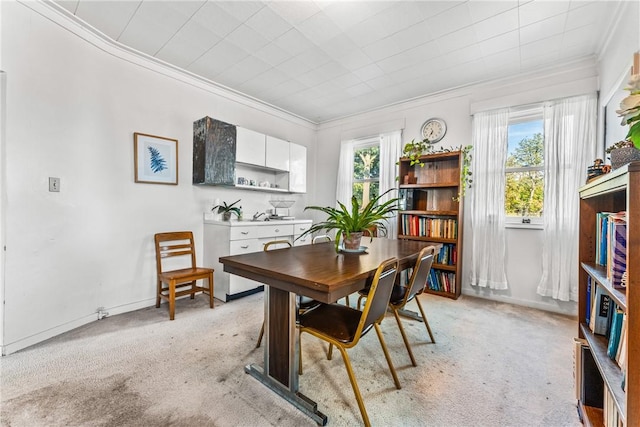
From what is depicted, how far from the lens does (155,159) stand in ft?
9.52

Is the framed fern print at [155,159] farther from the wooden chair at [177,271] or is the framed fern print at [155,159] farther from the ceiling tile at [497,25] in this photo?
the ceiling tile at [497,25]

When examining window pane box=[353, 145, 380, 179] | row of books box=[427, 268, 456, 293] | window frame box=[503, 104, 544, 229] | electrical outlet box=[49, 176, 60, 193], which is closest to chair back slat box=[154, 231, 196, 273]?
electrical outlet box=[49, 176, 60, 193]

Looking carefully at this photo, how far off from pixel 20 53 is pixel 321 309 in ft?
9.41

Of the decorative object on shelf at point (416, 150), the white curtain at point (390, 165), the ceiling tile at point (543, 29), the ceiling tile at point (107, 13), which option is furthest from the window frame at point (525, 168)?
the ceiling tile at point (107, 13)

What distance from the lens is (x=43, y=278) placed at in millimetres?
2123

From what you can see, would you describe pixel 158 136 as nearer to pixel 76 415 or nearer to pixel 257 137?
pixel 257 137

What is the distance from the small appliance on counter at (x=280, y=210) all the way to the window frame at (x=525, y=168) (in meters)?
2.84

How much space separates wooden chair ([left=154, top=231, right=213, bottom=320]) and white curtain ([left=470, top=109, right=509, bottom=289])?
3147mm

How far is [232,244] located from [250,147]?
4.41 feet

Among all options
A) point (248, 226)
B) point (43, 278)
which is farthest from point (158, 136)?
point (43, 278)

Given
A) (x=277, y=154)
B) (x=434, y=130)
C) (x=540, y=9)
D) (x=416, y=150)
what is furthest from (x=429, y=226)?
(x=277, y=154)

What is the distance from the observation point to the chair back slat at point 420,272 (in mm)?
1796

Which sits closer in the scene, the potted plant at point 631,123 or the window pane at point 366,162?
the potted plant at point 631,123

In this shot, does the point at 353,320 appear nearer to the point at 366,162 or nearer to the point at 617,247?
the point at 617,247
